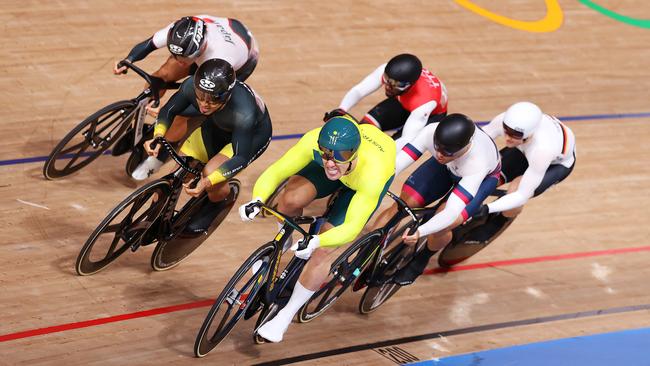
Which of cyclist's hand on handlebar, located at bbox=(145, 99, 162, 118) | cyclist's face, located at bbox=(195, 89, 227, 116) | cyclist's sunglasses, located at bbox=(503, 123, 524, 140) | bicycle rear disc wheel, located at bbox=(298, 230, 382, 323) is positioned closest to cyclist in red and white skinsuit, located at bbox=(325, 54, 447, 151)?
cyclist's sunglasses, located at bbox=(503, 123, 524, 140)

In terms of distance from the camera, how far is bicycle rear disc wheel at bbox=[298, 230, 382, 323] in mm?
5285

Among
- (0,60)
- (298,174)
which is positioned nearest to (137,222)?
(298,174)

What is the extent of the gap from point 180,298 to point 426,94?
200 centimetres

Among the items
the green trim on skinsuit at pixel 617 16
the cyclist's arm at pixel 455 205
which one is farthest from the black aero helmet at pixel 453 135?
the green trim on skinsuit at pixel 617 16

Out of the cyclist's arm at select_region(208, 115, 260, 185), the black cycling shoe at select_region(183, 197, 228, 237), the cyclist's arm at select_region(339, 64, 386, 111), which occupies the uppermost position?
the cyclist's arm at select_region(208, 115, 260, 185)

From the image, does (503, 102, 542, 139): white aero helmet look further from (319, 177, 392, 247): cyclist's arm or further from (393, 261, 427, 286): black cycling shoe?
(319, 177, 392, 247): cyclist's arm

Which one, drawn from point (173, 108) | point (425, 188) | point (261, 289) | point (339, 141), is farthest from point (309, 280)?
point (173, 108)

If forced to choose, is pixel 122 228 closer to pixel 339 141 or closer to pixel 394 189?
pixel 339 141

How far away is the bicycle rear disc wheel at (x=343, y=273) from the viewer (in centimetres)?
529

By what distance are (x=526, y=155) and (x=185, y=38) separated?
212 centimetres

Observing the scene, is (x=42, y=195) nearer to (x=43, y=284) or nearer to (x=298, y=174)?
(x=43, y=284)

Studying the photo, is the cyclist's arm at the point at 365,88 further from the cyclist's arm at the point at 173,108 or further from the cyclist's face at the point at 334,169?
the cyclist's face at the point at 334,169

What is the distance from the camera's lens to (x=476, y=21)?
966 cm

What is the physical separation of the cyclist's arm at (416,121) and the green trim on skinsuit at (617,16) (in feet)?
15.7
